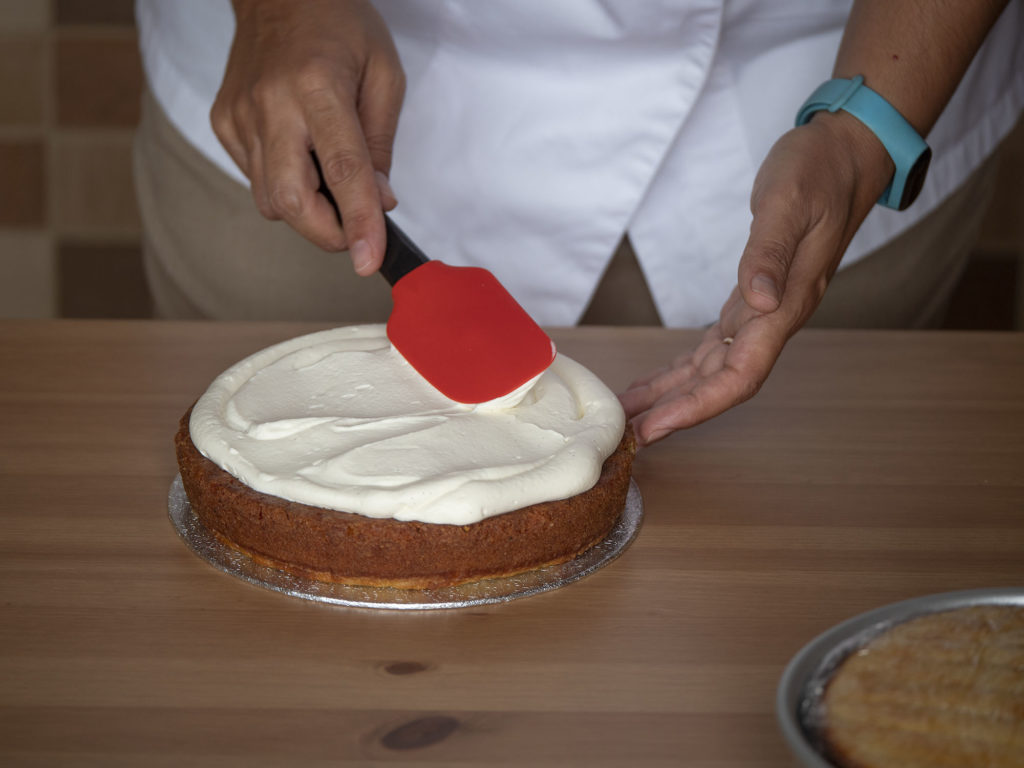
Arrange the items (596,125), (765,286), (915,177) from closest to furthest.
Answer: (765,286) → (915,177) → (596,125)

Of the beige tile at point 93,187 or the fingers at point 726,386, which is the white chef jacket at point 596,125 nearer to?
the fingers at point 726,386

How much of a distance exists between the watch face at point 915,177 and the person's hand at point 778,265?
2cm

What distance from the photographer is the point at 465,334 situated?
0.87 meters

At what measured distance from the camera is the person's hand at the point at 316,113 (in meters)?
0.98

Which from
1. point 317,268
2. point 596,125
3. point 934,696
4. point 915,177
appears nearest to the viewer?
point 934,696

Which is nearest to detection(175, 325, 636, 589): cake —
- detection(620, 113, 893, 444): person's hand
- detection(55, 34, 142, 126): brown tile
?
detection(620, 113, 893, 444): person's hand

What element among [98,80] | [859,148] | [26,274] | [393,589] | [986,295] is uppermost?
[859,148]

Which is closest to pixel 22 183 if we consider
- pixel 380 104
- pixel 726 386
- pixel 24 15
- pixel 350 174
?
pixel 24 15

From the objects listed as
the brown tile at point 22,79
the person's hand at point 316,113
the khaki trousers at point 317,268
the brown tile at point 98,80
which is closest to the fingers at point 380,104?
the person's hand at point 316,113

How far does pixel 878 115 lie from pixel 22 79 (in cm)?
193

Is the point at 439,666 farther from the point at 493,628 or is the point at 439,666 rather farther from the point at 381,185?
the point at 381,185

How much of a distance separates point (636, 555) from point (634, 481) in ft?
0.44

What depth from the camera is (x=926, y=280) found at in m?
1.44

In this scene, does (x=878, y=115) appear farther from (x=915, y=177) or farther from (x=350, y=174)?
(x=350, y=174)
